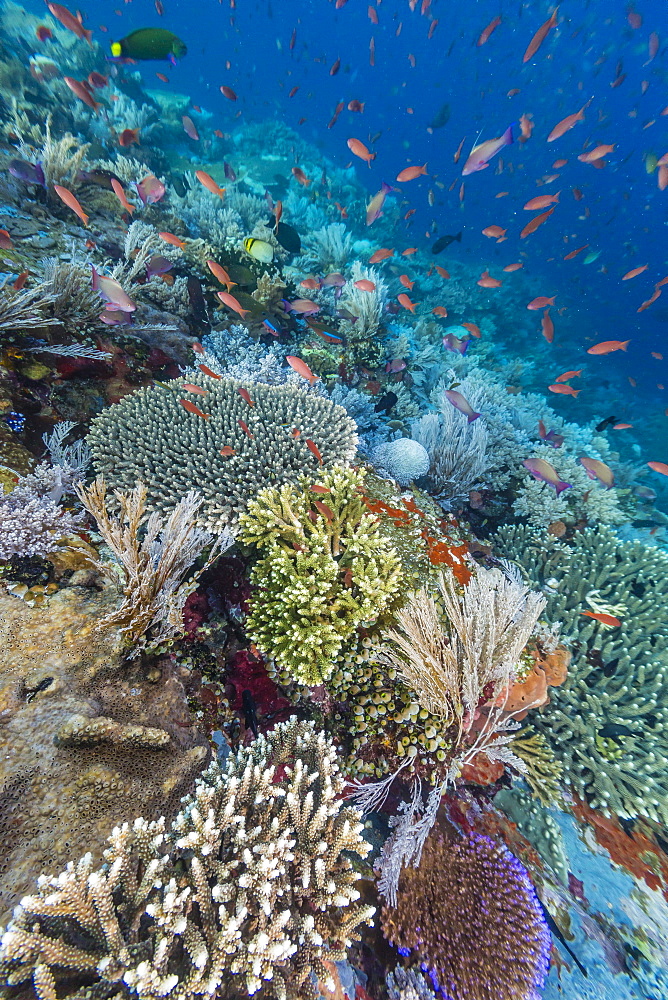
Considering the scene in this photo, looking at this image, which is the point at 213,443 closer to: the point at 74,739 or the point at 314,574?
the point at 314,574

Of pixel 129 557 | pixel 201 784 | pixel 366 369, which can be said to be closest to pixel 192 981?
pixel 201 784

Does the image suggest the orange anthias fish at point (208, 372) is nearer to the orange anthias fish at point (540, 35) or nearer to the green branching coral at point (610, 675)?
the green branching coral at point (610, 675)

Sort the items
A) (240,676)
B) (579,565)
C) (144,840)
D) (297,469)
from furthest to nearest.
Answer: (579,565)
(297,469)
(240,676)
(144,840)

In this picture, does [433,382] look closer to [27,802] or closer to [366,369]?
[366,369]

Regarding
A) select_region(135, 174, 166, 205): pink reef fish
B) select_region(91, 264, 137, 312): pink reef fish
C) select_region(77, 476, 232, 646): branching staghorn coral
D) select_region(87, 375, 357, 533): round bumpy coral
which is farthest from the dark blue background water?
select_region(77, 476, 232, 646): branching staghorn coral

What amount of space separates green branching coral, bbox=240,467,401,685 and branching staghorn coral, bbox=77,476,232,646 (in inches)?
24.1

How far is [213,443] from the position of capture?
3.90 meters

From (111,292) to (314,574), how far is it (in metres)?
3.13

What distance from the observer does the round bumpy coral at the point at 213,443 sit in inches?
144

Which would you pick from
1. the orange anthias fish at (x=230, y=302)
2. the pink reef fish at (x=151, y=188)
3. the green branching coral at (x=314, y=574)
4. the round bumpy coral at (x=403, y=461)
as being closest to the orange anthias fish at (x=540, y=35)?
the pink reef fish at (x=151, y=188)

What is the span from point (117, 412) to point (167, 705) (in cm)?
286

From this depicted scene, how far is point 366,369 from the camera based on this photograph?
7.48 meters

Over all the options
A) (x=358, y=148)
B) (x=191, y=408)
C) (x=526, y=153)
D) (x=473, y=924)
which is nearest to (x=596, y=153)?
(x=358, y=148)

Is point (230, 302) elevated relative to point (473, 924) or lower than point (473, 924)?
elevated
